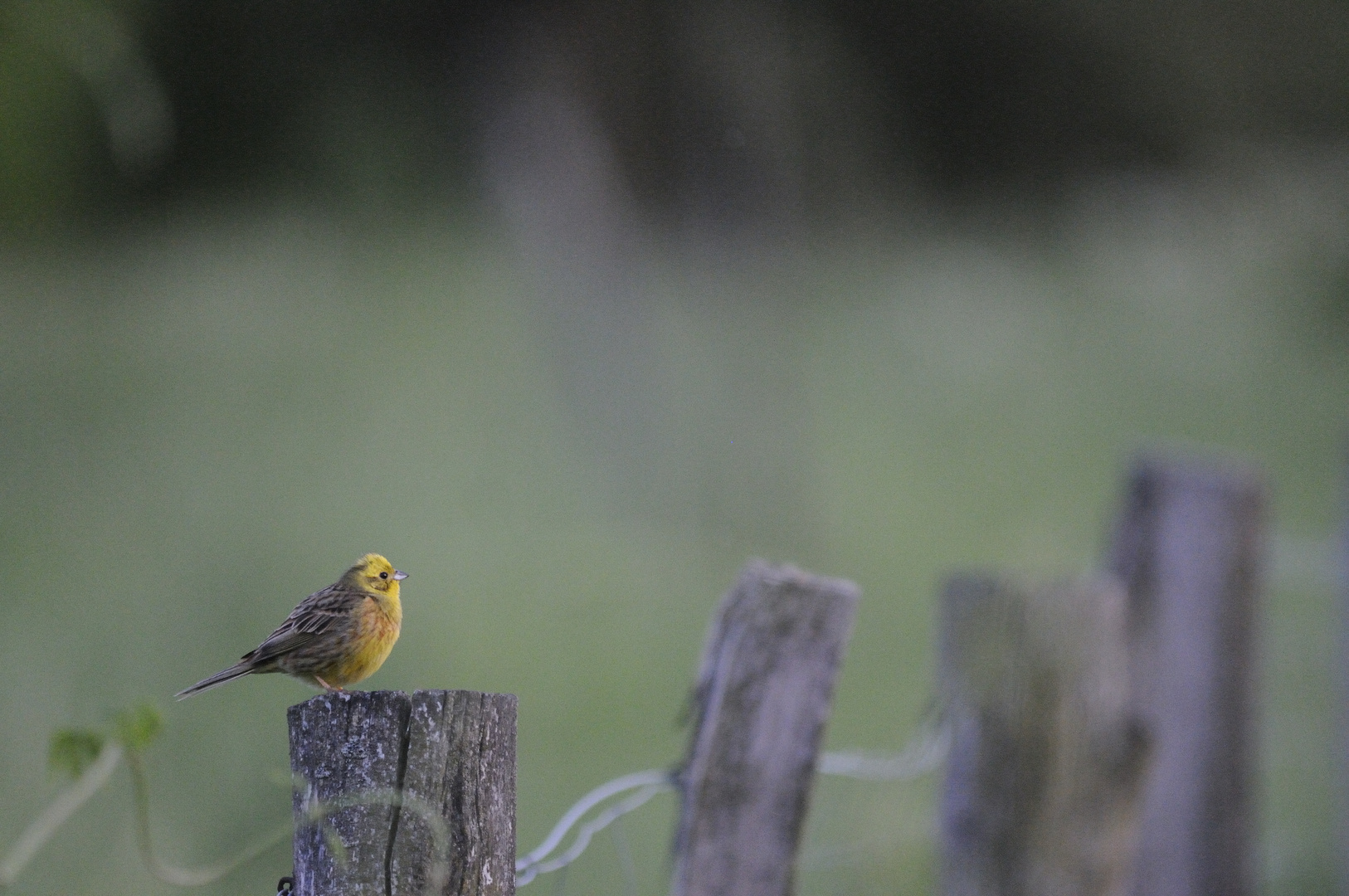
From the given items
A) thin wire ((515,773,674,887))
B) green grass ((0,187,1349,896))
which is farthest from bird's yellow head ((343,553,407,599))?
green grass ((0,187,1349,896))

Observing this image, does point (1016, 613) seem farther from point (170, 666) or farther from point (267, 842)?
point (170, 666)

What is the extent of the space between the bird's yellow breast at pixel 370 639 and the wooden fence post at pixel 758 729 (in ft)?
1.97

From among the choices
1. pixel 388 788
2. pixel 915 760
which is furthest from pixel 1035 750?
pixel 388 788

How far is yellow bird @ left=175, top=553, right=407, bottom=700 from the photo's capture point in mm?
807

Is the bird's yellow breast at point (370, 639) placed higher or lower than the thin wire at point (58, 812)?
higher

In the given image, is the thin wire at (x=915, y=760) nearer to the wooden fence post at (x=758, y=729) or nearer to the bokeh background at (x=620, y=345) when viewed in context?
the bokeh background at (x=620, y=345)

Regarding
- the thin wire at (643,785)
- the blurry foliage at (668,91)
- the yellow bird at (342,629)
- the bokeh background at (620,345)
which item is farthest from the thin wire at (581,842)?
the blurry foliage at (668,91)

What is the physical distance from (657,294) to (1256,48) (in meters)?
3.73

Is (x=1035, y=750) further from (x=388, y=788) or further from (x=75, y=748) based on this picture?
(x=75, y=748)

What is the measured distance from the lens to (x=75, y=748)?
33.8 inches

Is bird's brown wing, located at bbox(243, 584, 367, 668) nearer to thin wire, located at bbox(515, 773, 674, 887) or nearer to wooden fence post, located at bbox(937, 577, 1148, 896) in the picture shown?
thin wire, located at bbox(515, 773, 674, 887)

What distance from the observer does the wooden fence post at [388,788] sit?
830 millimetres

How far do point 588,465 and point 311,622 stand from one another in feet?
12.8

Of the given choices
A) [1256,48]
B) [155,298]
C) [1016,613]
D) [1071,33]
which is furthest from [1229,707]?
[1256,48]
